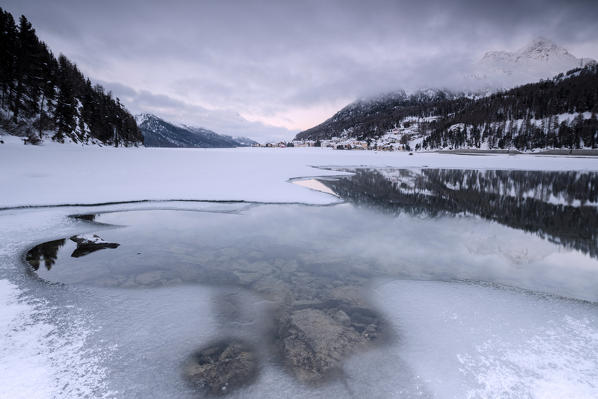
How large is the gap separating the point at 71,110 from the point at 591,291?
6359 centimetres

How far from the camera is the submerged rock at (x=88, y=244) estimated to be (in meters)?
7.86

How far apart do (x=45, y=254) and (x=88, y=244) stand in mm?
1010

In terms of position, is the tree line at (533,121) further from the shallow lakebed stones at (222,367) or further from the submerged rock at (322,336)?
the shallow lakebed stones at (222,367)

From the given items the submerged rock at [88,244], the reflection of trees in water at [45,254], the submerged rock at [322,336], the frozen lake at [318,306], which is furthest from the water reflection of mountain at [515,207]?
the reflection of trees in water at [45,254]

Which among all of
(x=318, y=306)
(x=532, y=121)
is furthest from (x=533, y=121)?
(x=318, y=306)

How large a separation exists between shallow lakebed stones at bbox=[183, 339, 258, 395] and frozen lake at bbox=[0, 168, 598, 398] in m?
0.08

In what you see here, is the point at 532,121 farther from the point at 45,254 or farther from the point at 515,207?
the point at 45,254

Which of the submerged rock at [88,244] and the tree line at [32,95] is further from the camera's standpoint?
the tree line at [32,95]

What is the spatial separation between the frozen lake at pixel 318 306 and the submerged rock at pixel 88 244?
0.09 m

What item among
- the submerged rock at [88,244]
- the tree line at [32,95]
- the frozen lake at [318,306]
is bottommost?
the frozen lake at [318,306]

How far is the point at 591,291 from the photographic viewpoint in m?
5.98

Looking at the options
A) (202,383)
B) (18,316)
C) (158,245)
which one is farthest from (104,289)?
(202,383)

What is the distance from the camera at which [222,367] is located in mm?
3703

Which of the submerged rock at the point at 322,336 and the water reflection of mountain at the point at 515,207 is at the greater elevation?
the submerged rock at the point at 322,336
